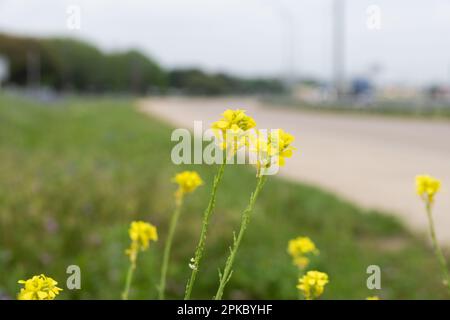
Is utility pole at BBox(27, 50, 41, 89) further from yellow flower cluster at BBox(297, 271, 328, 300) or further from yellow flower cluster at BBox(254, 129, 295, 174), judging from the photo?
yellow flower cluster at BBox(254, 129, 295, 174)

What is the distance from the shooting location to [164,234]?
441cm

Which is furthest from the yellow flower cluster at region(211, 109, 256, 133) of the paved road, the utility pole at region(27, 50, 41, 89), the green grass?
the utility pole at region(27, 50, 41, 89)

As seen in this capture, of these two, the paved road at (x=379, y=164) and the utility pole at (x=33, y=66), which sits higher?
the utility pole at (x=33, y=66)

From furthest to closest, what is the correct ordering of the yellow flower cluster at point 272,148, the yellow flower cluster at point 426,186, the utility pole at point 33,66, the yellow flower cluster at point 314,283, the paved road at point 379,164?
the utility pole at point 33,66 < the paved road at point 379,164 < the yellow flower cluster at point 426,186 < the yellow flower cluster at point 314,283 < the yellow flower cluster at point 272,148

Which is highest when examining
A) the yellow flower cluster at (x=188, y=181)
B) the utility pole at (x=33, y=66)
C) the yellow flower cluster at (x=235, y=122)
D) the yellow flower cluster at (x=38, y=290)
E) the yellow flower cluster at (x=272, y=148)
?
the utility pole at (x=33, y=66)

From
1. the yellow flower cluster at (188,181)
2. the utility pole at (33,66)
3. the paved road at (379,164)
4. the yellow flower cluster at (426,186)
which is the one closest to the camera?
the yellow flower cluster at (426,186)

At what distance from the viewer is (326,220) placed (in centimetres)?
570

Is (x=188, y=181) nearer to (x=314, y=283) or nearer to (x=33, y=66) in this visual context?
(x=314, y=283)

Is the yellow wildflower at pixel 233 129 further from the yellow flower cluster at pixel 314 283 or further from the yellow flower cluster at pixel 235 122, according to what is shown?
the yellow flower cluster at pixel 314 283

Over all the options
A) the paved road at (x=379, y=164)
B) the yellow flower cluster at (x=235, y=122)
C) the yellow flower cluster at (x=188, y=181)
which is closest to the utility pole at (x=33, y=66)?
the paved road at (x=379, y=164)

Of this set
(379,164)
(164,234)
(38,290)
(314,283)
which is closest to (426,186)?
(314,283)

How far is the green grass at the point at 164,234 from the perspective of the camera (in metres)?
3.51

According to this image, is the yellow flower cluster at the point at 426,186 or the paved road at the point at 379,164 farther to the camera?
the paved road at the point at 379,164
